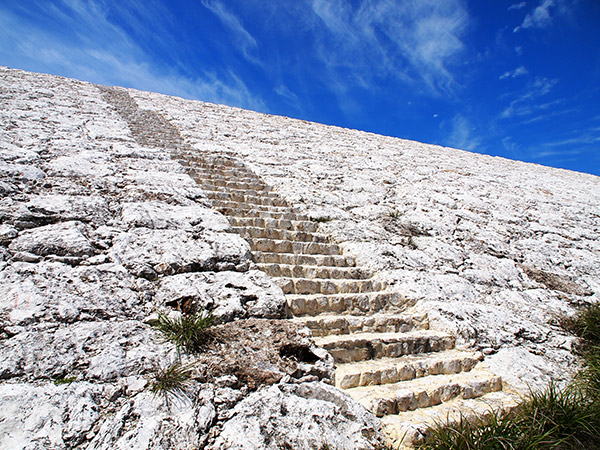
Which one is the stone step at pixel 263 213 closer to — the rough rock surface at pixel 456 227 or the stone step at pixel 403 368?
the rough rock surface at pixel 456 227

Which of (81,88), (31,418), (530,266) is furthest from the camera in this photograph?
(81,88)

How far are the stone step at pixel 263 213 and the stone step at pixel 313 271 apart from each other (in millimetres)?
987

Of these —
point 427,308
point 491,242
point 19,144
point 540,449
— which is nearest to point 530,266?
point 491,242

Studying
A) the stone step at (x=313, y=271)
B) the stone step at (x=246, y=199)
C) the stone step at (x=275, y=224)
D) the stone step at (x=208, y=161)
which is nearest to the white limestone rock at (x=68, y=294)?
the stone step at (x=313, y=271)

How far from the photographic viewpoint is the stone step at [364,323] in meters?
2.75

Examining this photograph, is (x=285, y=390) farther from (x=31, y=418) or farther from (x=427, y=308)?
(x=427, y=308)

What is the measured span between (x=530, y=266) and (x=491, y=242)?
535 mm

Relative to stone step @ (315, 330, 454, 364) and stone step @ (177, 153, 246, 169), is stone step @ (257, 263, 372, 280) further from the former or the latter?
stone step @ (177, 153, 246, 169)

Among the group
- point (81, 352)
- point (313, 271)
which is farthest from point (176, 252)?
point (313, 271)

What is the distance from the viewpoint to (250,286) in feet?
8.67

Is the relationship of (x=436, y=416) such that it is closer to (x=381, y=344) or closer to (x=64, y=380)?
(x=381, y=344)

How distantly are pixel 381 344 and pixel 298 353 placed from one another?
83 centimetres

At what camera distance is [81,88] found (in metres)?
8.02

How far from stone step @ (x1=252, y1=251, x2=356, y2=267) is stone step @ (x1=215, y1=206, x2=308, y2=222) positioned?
0.75 metres
